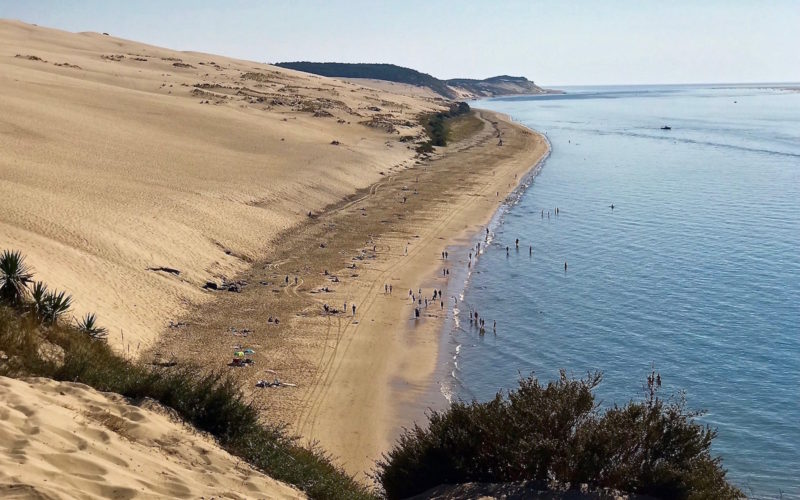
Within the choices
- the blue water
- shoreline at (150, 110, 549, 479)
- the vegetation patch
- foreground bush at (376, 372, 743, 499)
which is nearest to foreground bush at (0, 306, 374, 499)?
foreground bush at (376, 372, 743, 499)

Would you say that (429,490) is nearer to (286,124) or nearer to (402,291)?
(402,291)

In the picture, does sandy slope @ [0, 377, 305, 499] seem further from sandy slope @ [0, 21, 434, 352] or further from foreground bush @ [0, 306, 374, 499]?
sandy slope @ [0, 21, 434, 352]

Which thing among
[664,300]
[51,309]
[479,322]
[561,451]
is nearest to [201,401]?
[51,309]

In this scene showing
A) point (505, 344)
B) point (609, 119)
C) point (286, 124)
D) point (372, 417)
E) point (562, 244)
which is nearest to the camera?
point (372, 417)

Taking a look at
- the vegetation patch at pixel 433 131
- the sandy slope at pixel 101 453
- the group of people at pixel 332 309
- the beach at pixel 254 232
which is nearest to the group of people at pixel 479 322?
the beach at pixel 254 232

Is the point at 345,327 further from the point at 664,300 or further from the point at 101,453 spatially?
the point at 101,453

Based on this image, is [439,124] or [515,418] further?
[439,124]

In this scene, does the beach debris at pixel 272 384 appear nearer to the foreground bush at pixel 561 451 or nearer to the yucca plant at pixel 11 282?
the yucca plant at pixel 11 282

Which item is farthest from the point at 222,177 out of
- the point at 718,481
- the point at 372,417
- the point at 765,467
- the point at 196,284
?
the point at 718,481
